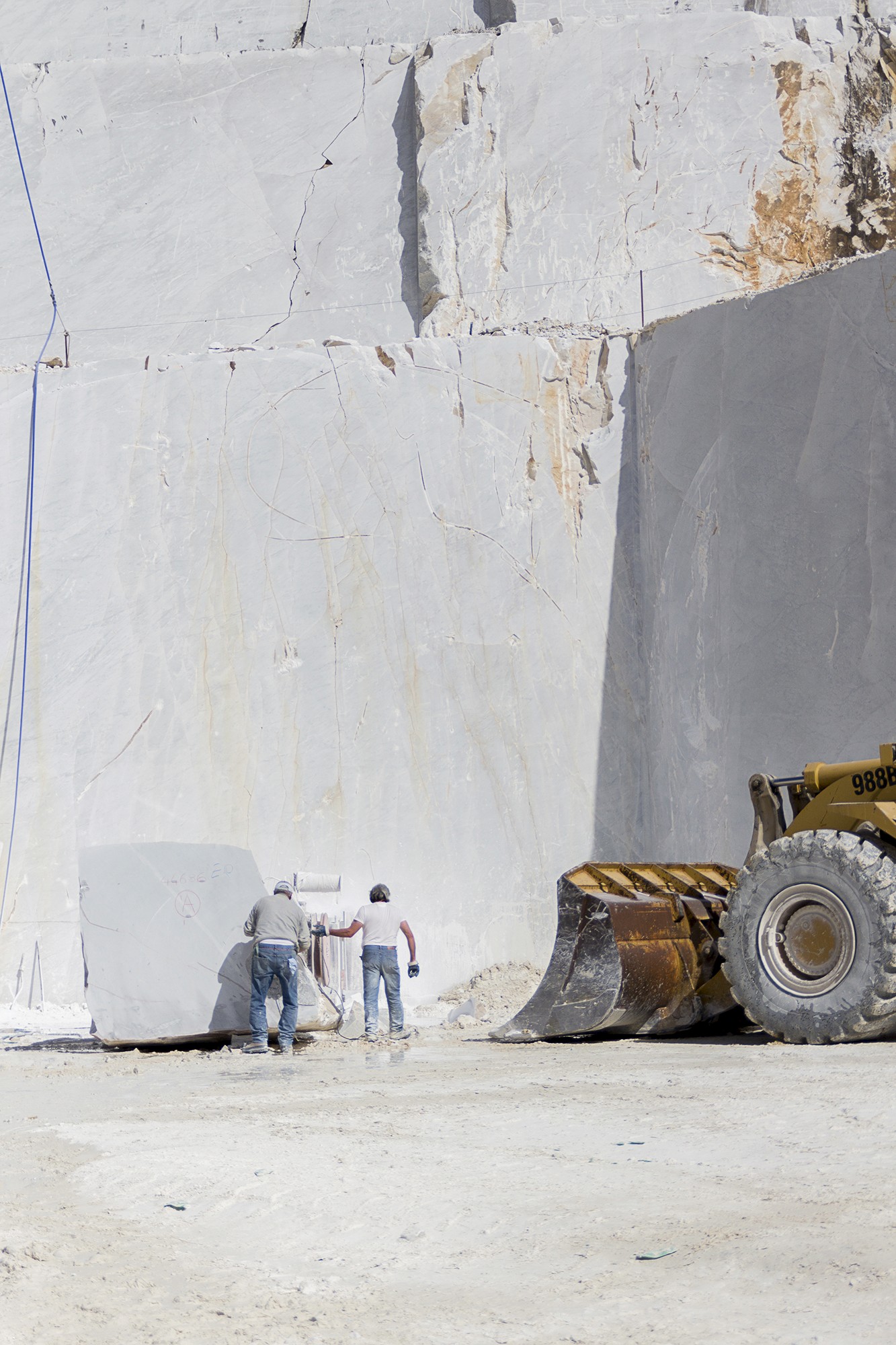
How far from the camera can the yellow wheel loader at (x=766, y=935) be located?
806cm

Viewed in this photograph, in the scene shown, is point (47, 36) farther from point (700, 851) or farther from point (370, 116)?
point (700, 851)

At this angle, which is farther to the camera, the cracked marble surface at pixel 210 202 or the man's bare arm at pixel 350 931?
the cracked marble surface at pixel 210 202

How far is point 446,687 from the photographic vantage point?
13.9 meters

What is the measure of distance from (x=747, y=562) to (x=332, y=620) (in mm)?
4013

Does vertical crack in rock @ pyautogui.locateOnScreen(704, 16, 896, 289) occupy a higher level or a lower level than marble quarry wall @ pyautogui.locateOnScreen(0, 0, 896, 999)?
higher

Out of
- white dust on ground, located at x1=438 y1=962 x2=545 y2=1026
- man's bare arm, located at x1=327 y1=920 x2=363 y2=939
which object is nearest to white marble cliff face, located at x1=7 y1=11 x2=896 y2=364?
white dust on ground, located at x1=438 y1=962 x2=545 y2=1026

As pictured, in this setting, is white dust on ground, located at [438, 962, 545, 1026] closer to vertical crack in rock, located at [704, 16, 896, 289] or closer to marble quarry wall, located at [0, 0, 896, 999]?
marble quarry wall, located at [0, 0, 896, 999]

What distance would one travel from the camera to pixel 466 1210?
14.8ft

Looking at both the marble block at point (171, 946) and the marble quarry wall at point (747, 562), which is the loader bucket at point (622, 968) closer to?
the marble block at point (171, 946)

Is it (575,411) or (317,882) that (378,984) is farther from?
(575,411)

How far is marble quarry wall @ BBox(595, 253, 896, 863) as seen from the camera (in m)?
12.0

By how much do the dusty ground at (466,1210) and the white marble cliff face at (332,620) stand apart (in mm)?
6202

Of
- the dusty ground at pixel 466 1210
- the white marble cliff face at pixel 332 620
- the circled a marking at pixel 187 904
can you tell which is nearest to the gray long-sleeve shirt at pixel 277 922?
the circled a marking at pixel 187 904

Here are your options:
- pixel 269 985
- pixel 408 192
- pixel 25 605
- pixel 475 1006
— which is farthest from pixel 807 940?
pixel 408 192
